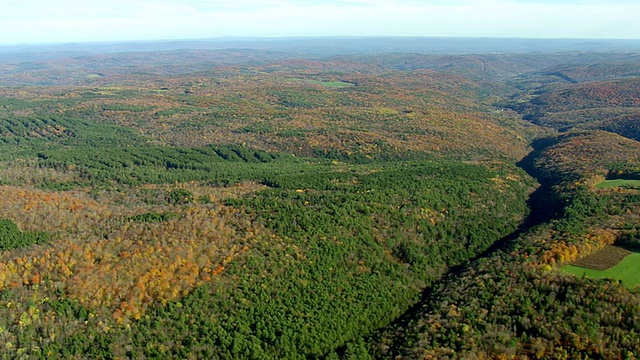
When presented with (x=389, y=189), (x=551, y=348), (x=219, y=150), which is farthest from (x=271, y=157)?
(x=551, y=348)

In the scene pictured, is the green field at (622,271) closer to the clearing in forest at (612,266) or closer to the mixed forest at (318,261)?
the clearing in forest at (612,266)

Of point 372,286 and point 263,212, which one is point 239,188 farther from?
point 372,286

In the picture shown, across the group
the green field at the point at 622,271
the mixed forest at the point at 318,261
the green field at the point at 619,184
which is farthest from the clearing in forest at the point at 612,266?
the green field at the point at 619,184

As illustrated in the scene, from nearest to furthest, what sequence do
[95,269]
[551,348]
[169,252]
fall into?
[551,348]
[95,269]
[169,252]

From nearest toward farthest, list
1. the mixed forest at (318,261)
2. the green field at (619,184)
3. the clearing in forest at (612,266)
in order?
the mixed forest at (318,261)
the clearing in forest at (612,266)
the green field at (619,184)

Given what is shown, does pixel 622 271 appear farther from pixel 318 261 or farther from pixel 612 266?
pixel 318 261

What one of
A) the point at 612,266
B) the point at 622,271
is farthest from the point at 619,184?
the point at 622,271

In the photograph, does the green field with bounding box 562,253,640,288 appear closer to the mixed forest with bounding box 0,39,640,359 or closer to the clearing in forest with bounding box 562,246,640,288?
the clearing in forest with bounding box 562,246,640,288

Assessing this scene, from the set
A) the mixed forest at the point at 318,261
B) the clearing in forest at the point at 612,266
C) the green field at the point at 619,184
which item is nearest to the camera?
the mixed forest at the point at 318,261
